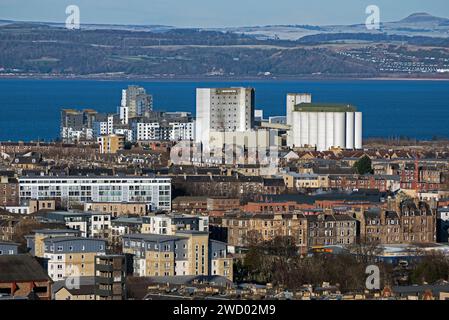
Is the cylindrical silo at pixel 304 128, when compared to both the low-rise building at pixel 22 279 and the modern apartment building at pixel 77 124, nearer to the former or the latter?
the modern apartment building at pixel 77 124

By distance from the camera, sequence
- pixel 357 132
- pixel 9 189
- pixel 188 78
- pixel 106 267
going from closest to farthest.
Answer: pixel 106 267 → pixel 9 189 → pixel 357 132 → pixel 188 78

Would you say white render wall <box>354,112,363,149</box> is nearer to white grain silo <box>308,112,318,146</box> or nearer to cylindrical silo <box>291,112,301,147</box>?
white grain silo <box>308,112,318,146</box>

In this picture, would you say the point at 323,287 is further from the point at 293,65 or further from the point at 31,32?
the point at 293,65

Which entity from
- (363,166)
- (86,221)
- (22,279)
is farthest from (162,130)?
(22,279)

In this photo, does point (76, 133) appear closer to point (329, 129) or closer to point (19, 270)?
point (329, 129)

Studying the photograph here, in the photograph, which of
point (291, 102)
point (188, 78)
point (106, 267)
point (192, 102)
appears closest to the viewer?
point (106, 267)
